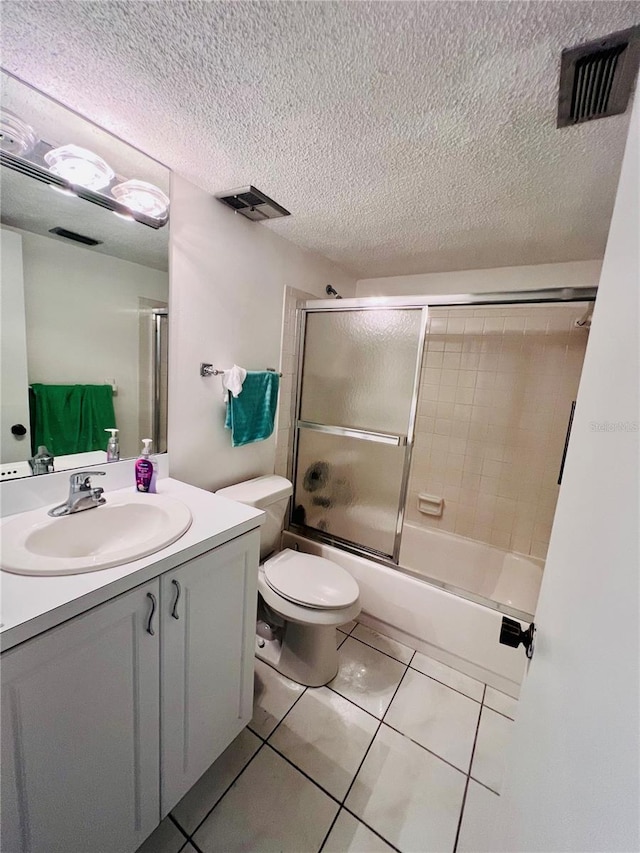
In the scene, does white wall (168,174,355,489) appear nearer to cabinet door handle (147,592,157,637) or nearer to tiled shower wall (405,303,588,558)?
cabinet door handle (147,592,157,637)

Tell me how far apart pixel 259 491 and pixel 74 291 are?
3.70ft

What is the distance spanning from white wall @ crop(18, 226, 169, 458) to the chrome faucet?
0.78ft

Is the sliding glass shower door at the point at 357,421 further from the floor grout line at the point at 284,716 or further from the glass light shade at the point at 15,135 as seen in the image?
the glass light shade at the point at 15,135

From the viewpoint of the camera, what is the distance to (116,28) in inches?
30.4

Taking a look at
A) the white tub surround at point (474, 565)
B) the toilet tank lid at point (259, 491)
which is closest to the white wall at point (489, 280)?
the toilet tank lid at point (259, 491)

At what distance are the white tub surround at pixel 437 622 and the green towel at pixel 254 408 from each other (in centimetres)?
89

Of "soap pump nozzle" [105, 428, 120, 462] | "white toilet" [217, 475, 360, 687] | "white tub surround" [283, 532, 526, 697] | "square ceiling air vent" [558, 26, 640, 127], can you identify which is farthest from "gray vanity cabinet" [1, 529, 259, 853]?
"square ceiling air vent" [558, 26, 640, 127]

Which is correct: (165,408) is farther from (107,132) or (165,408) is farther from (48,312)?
(107,132)

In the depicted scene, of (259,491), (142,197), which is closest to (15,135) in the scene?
(142,197)

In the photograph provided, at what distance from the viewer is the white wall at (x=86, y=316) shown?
1.04 metres

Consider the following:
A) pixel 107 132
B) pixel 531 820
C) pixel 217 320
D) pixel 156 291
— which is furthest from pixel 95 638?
pixel 107 132

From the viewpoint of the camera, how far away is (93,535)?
1.09 m

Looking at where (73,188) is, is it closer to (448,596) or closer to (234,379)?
(234,379)

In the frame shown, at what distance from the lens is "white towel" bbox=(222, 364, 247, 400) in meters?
1.65
